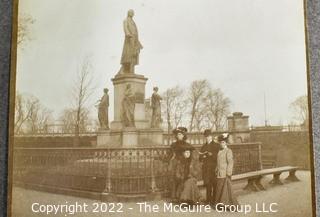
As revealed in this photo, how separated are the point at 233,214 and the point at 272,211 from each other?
0.23 meters

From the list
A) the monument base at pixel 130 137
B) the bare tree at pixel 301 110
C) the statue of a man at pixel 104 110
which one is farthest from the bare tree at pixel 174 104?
the bare tree at pixel 301 110

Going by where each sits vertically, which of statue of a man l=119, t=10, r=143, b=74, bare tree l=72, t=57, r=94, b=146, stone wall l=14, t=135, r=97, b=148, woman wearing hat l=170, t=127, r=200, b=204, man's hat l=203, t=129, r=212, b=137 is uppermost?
statue of a man l=119, t=10, r=143, b=74

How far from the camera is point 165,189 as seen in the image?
1.88 metres

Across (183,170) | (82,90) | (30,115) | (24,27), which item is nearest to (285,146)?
(183,170)

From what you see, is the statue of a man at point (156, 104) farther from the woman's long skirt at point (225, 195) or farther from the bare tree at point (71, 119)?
the woman's long skirt at point (225, 195)

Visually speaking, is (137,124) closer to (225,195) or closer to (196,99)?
(196,99)

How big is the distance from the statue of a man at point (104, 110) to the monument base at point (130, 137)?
5cm

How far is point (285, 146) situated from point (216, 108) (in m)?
0.47

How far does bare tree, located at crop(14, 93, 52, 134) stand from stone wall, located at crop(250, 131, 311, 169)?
4.27ft

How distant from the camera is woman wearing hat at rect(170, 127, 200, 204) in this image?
1.88 meters

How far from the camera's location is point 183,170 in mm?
1919

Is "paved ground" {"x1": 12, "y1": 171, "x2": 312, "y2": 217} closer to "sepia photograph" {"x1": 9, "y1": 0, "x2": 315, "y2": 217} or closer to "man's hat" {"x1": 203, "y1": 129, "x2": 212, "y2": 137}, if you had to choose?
"sepia photograph" {"x1": 9, "y1": 0, "x2": 315, "y2": 217}

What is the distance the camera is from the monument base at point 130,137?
2033 millimetres

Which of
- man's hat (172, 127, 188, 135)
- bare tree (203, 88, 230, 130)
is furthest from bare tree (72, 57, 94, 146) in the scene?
bare tree (203, 88, 230, 130)
